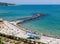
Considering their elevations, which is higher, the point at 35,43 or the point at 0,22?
the point at 0,22

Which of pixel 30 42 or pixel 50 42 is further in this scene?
pixel 50 42

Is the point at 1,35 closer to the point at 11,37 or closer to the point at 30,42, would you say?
the point at 11,37

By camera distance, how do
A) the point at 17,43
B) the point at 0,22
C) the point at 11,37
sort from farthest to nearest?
the point at 0,22
the point at 11,37
the point at 17,43

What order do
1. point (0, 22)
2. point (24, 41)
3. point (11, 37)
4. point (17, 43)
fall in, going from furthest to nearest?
point (0, 22) < point (11, 37) < point (24, 41) < point (17, 43)

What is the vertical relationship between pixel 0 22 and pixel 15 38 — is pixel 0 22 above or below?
above

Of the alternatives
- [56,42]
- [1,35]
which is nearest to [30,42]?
[56,42]

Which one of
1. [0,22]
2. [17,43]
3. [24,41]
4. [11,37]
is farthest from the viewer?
[0,22]

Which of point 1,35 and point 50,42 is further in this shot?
point 1,35

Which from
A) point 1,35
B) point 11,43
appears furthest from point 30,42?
point 1,35

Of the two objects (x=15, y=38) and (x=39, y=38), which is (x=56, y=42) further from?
(x=15, y=38)
